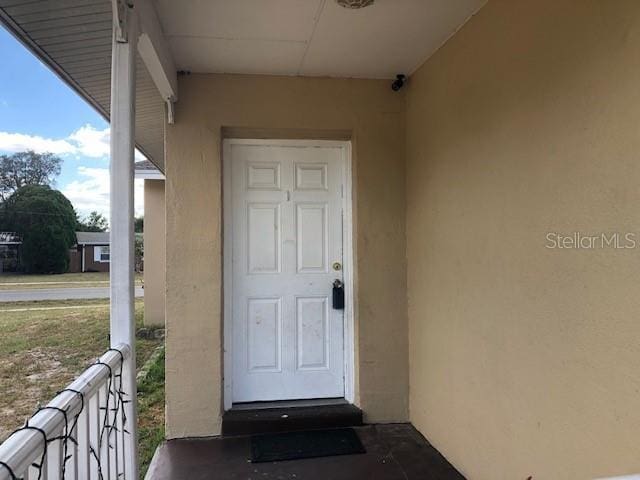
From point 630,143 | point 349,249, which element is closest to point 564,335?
point 630,143

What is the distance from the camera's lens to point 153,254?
644 centimetres

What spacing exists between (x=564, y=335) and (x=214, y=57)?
7.87 ft

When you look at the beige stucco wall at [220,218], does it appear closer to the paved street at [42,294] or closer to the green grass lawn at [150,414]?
the green grass lawn at [150,414]

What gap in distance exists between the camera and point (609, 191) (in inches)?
55.3

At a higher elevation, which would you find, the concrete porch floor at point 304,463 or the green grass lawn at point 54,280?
the green grass lawn at point 54,280

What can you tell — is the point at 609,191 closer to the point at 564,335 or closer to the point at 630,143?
the point at 630,143

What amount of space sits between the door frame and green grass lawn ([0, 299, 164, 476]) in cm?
105

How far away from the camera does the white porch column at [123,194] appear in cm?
174

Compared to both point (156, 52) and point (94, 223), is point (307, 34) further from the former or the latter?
point (94, 223)

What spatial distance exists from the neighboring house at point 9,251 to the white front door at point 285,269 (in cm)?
198

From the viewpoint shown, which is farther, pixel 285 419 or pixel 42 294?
pixel 285 419

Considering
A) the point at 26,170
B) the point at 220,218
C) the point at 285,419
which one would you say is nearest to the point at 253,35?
the point at 220,218

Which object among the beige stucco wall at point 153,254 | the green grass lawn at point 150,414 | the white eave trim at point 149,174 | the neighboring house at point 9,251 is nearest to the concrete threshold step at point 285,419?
the green grass lawn at point 150,414

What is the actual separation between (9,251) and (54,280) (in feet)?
1.03
